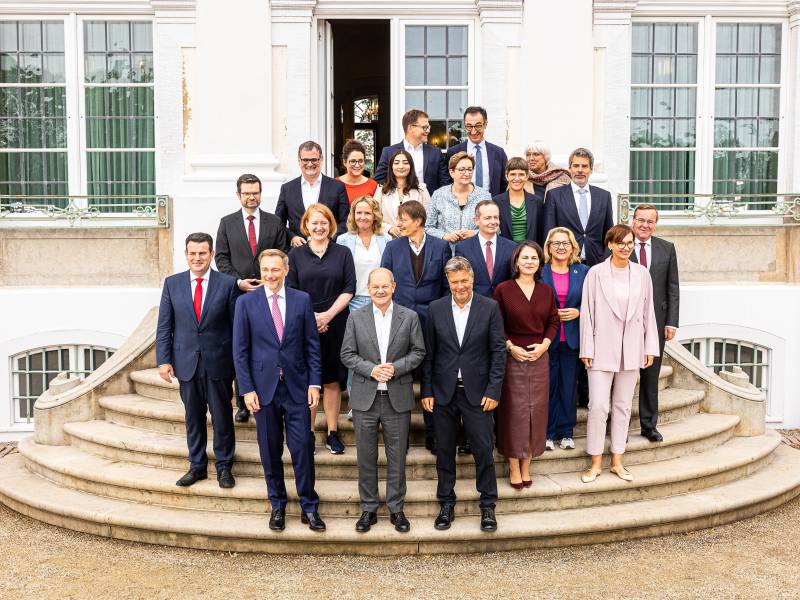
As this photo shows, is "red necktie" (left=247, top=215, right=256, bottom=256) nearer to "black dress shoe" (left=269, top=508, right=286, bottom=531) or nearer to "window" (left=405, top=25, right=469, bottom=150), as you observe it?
"black dress shoe" (left=269, top=508, right=286, bottom=531)

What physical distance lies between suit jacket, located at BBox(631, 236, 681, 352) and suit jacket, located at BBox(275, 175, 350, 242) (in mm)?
2530

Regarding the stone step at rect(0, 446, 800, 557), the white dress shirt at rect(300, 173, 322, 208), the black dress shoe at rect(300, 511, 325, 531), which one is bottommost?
the stone step at rect(0, 446, 800, 557)

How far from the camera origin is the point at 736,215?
34.1 ft

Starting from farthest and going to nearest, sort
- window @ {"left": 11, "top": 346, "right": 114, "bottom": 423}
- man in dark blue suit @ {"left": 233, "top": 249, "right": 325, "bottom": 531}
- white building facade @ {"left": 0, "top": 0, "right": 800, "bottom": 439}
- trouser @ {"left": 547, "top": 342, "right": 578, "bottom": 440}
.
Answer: window @ {"left": 11, "top": 346, "right": 114, "bottom": 423}
white building facade @ {"left": 0, "top": 0, "right": 800, "bottom": 439}
trouser @ {"left": 547, "top": 342, "right": 578, "bottom": 440}
man in dark blue suit @ {"left": 233, "top": 249, "right": 325, "bottom": 531}

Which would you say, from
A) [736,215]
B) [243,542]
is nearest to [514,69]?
[736,215]

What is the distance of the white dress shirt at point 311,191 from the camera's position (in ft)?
23.8

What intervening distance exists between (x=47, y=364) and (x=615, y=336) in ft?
22.2

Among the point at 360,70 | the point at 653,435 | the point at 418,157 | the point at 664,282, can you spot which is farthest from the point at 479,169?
the point at 360,70

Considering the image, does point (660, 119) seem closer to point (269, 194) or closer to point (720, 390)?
point (720, 390)

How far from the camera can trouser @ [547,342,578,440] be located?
22.4 ft

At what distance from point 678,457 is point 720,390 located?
1.26 metres

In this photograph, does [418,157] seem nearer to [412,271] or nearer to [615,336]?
[412,271]

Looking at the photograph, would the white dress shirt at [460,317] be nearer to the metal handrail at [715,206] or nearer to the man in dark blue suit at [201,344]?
the man in dark blue suit at [201,344]

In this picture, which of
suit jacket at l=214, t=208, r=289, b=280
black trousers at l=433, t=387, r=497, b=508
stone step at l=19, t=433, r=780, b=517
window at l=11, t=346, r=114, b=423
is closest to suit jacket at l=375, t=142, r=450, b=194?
suit jacket at l=214, t=208, r=289, b=280
